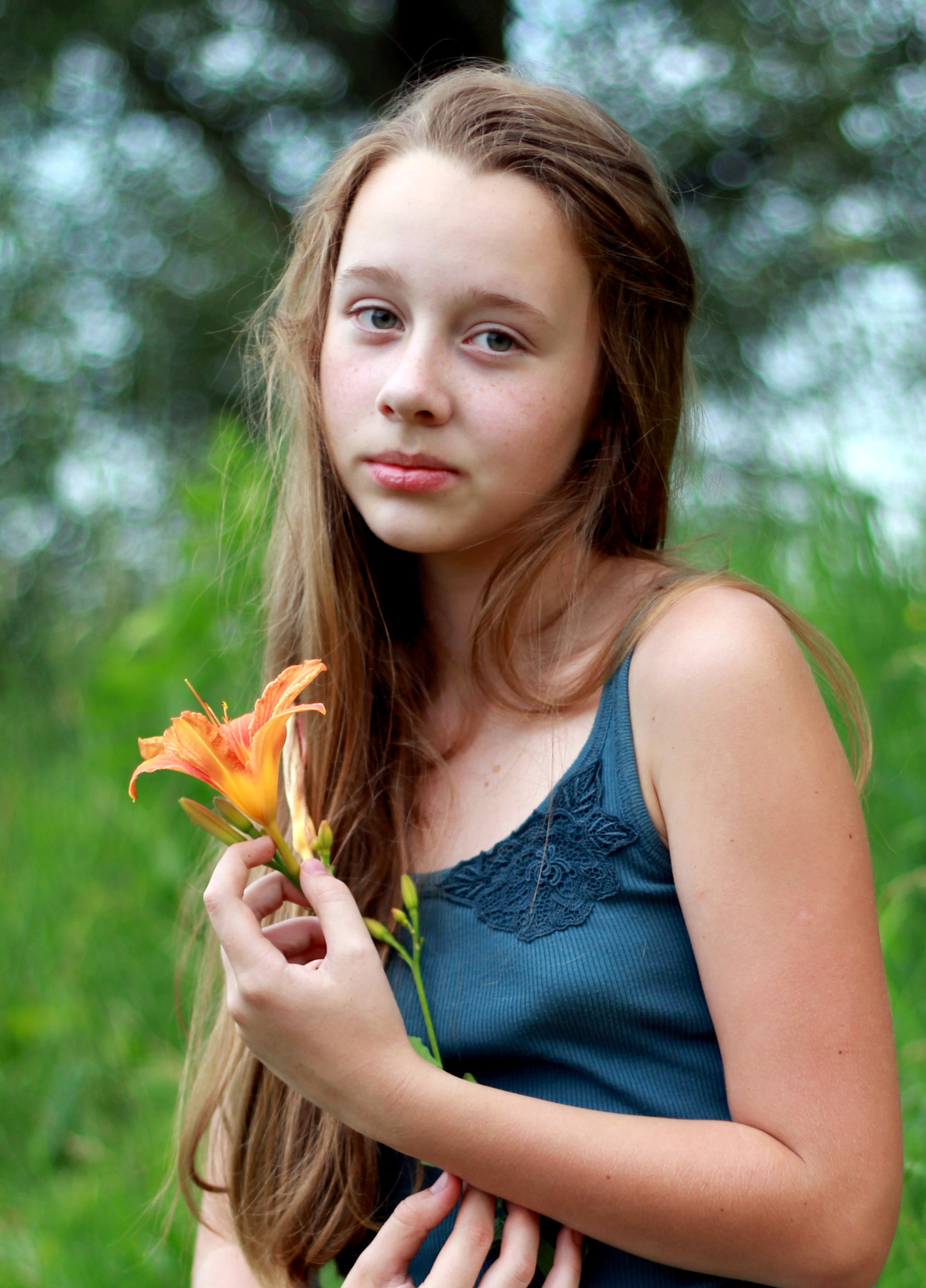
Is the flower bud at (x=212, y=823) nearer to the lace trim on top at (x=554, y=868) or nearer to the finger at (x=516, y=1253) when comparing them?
the lace trim on top at (x=554, y=868)

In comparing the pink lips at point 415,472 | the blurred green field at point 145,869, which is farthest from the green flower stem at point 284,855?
the blurred green field at point 145,869

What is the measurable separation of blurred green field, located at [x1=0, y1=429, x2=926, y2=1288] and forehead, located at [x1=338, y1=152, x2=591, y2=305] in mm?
896

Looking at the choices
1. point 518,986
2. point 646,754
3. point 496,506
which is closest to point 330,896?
point 518,986

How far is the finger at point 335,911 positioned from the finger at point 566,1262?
1.14 feet

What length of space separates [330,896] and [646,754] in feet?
1.17

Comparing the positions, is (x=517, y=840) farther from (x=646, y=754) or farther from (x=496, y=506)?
(x=496, y=506)

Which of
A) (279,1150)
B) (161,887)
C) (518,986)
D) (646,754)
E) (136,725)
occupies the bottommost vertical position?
(161,887)

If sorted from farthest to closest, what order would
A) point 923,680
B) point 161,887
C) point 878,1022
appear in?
point 161,887 < point 923,680 < point 878,1022

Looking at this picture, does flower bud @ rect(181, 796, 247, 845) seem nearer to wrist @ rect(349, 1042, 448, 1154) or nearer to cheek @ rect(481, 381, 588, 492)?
wrist @ rect(349, 1042, 448, 1154)

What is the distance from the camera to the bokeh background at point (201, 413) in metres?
2.53

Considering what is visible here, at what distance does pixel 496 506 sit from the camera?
1337 mm

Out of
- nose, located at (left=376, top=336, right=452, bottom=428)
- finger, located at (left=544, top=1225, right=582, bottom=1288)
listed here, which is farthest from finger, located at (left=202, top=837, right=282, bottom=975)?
nose, located at (left=376, top=336, right=452, bottom=428)

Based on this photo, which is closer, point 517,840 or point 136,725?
point 517,840

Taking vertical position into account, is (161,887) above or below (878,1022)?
below
